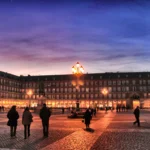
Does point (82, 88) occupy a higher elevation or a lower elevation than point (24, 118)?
higher

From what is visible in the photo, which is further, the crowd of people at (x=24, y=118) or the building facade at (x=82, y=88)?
the building facade at (x=82, y=88)

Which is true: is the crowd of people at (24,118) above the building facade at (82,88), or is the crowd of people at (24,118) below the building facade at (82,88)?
below

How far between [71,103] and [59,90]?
945 cm

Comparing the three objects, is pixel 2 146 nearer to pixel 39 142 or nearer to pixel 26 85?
pixel 39 142

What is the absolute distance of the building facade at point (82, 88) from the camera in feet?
494

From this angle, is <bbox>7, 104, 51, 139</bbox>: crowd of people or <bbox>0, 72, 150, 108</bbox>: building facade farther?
<bbox>0, 72, 150, 108</bbox>: building facade

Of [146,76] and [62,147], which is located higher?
[146,76]

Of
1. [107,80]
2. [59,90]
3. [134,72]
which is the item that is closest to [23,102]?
[59,90]

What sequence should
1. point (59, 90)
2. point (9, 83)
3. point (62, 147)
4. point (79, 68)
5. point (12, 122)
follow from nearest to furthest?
point (62, 147) → point (12, 122) → point (79, 68) → point (9, 83) → point (59, 90)

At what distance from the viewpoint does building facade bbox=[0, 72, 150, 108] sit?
494ft

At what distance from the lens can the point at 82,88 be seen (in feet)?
515

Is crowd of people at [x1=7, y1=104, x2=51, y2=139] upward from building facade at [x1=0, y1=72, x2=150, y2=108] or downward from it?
downward

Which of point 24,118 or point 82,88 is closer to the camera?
point 24,118

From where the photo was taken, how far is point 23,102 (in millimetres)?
164250
